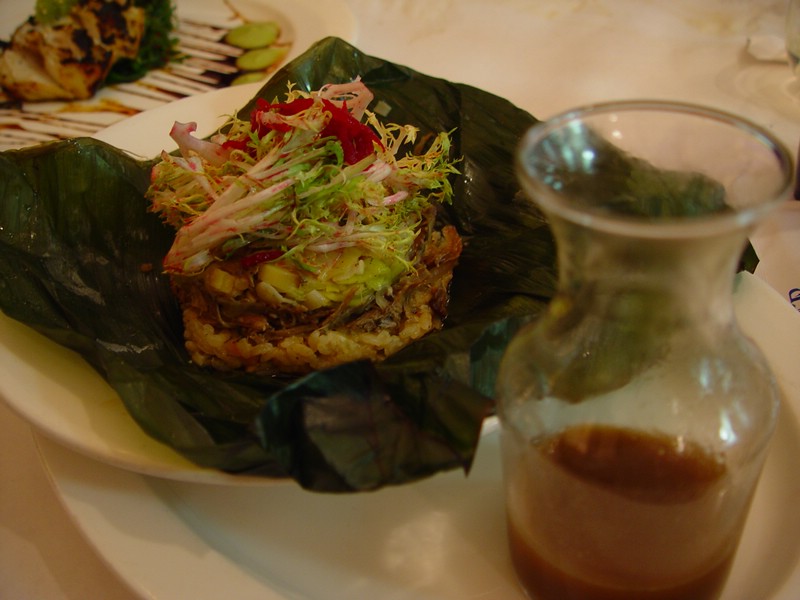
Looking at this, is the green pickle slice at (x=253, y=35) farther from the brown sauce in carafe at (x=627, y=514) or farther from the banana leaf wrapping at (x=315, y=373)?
the brown sauce in carafe at (x=627, y=514)

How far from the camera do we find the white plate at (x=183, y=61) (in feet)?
9.45

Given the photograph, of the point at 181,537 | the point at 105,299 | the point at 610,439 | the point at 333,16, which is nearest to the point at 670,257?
the point at 610,439

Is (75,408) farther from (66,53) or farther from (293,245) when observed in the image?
(66,53)

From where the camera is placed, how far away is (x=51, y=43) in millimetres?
2990

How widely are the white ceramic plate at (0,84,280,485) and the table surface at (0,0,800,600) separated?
73.8 inches

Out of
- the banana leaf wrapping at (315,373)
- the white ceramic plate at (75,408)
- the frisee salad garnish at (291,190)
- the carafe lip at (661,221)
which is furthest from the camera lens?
the frisee salad garnish at (291,190)

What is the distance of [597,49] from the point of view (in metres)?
3.05

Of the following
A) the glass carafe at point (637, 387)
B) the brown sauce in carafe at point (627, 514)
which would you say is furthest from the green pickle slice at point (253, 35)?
the brown sauce in carafe at point (627, 514)

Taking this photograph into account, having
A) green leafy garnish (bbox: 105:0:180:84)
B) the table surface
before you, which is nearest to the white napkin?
the table surface

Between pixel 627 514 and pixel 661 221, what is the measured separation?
0.41m

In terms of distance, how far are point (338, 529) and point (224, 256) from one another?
2.05 feet

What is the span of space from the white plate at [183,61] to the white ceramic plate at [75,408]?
1709 mm

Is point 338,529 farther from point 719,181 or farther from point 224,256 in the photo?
point 719,181

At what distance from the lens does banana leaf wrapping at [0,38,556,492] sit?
3.44 ft
